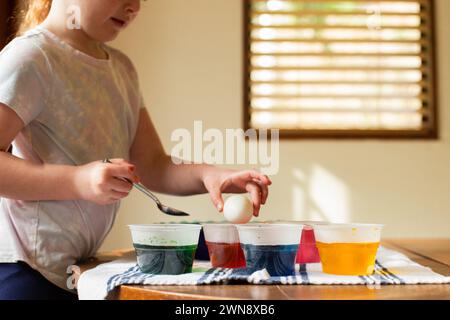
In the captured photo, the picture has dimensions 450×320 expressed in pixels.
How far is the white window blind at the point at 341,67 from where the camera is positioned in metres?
2.77

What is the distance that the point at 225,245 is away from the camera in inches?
32.4

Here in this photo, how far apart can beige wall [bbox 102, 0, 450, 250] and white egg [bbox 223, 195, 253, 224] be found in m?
1.84

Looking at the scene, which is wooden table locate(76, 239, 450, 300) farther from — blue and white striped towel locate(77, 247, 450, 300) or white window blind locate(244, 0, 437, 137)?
white window blind locate(244, 0, 437, 137)

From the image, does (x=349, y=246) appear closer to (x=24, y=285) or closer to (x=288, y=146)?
(x=24, y=285)

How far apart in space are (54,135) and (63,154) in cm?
4

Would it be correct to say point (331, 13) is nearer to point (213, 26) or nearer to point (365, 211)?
point (213, 26)

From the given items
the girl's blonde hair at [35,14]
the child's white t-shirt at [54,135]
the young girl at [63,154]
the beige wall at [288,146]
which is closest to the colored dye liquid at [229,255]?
the young girl at [63,154]

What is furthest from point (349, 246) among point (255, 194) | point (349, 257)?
point (255, 194)

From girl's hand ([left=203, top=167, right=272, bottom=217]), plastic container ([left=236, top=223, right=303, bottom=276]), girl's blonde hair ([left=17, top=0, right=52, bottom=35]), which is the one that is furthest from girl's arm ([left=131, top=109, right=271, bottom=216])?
girl's blonde hair ([left=17, top=0, right=52, bottom=35])

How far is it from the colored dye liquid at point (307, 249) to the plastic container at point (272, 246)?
9 centimetres

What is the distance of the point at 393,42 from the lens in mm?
2826
